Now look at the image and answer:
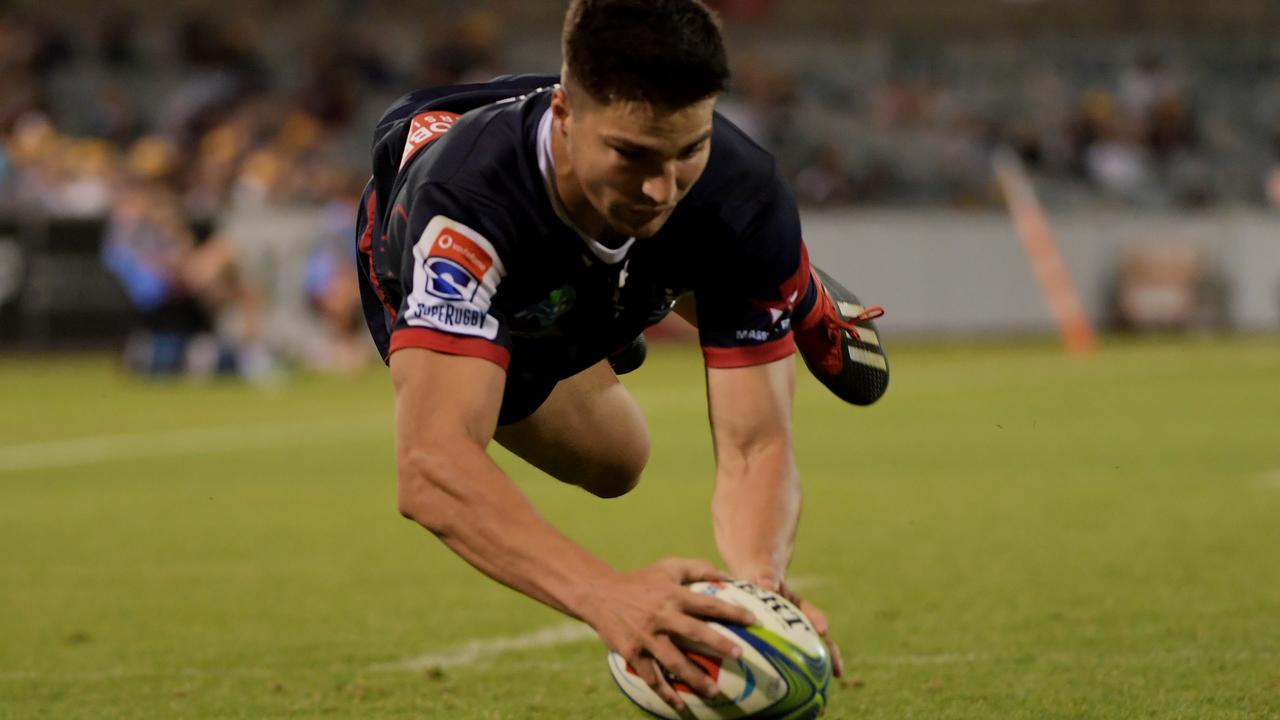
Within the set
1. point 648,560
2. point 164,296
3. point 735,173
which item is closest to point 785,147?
point 164,296

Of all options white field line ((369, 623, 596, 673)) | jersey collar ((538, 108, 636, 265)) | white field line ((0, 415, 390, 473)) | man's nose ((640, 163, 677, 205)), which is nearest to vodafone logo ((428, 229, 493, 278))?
jersey collar ((538, 108, 636, 265))

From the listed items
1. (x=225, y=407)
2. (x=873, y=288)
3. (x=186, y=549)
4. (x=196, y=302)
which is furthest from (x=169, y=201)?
(x=186, y=549)

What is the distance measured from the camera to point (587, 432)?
5.99 metres

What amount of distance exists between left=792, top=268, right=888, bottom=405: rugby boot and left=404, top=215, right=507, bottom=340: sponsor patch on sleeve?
150 centimetres

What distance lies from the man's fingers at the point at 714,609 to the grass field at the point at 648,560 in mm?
1454

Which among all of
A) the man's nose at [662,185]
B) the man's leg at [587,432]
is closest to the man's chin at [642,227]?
the man's nose at [662,185]

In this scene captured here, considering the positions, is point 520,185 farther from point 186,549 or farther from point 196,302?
point 196,302

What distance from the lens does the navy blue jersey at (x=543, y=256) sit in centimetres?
397

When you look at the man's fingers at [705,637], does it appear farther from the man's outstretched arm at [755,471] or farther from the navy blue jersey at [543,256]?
the navy blue jersey at [543,256]

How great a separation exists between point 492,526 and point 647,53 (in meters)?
0.98

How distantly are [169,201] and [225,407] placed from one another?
16.2 feet

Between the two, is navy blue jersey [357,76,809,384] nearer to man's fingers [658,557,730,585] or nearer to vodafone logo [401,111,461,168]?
vodafone logo [401,111,461,168]

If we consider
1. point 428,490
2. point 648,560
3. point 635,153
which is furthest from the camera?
point 648,560

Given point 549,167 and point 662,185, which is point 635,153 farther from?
point 549,167
